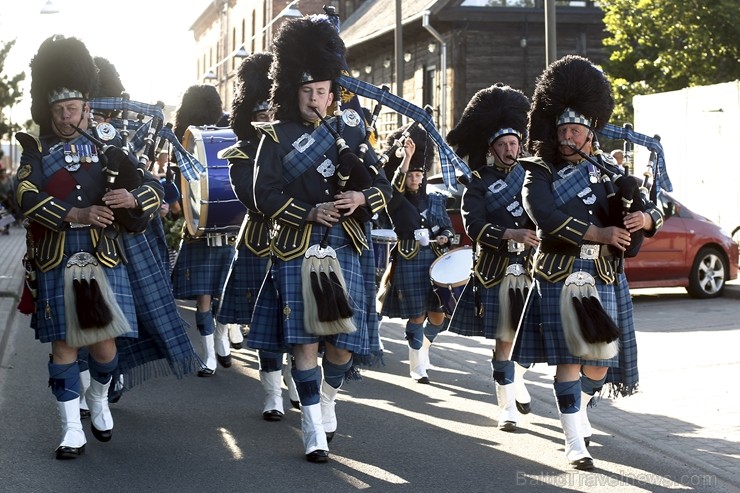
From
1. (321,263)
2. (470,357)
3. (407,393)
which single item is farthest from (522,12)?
(321,263)

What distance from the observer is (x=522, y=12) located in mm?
28641

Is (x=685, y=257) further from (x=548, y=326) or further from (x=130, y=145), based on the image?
(x=130, y=145)

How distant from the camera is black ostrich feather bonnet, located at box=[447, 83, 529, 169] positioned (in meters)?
7.99

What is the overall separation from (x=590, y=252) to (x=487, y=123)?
6.11ft

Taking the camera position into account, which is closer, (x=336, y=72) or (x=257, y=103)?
(x=336, y=72)

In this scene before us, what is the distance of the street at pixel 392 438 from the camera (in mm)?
6082

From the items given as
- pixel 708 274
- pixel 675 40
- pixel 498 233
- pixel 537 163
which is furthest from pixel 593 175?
pixel 675 40

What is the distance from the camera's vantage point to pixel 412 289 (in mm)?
9617

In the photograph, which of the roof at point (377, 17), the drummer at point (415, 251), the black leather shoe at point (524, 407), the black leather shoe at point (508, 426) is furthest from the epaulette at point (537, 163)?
the roof at point (377, 17)

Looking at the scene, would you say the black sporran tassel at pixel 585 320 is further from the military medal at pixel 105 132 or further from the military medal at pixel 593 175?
the military medal at pixel 105 132

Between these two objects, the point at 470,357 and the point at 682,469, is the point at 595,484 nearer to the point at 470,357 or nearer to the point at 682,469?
the point at 682,469

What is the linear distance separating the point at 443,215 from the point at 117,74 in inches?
104

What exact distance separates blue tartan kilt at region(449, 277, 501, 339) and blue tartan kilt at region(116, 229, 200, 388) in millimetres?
1737

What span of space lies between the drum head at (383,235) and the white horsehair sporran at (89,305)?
385 cm
